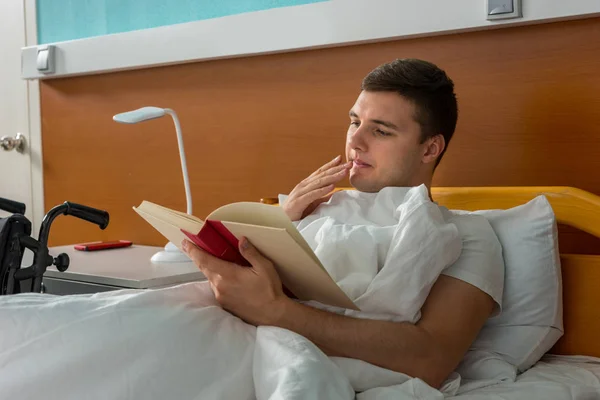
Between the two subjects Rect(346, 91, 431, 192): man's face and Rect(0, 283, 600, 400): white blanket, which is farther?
Rect(346, 91, 431, 192): man's face

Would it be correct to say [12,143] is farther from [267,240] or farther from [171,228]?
[267,240]

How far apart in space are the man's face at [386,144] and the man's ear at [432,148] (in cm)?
1

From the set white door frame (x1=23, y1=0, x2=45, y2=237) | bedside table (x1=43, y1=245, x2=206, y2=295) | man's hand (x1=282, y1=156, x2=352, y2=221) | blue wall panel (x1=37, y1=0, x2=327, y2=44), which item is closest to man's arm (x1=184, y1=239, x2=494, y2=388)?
man's hand (x1=282, y1=156, x2=352, y2=221)

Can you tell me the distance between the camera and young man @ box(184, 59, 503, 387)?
3.91ft

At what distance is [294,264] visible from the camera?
1.16 m

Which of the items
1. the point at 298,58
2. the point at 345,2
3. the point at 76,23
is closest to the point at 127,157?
the point at 76,23

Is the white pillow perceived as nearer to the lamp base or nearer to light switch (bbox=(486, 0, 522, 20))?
light switch (bbox=(486, 0, 522, 20))

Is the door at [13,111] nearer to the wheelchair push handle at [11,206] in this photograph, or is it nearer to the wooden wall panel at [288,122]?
the wooden wall panel at [288,122]

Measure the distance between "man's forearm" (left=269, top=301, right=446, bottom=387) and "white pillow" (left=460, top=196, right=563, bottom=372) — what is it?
243mm

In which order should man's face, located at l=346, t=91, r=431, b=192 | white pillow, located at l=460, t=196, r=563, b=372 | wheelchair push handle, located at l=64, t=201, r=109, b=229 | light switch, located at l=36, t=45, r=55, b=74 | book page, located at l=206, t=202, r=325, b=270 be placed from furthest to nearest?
light switch, located at l=36, t=45, r=55, b=74 → wheelchair push handle, located at l=64, t=201, r=109, b=229 → man's face, located at l=346, t=91, r=431, b=192 → white pillow, located at l=460, t=196, r=563, b=372 → book page, located at l=206, t=202, r=325, b=270

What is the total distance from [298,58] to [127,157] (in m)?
0.79

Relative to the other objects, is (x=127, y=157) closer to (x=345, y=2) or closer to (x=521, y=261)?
(x=345, y=2)

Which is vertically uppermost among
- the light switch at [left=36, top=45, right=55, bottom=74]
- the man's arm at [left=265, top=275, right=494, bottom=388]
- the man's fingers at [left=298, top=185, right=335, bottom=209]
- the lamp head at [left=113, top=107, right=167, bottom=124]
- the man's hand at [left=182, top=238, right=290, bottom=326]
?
the light switch at [left=36, top=45, right=55, bottom=74]

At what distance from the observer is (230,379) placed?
106cm
